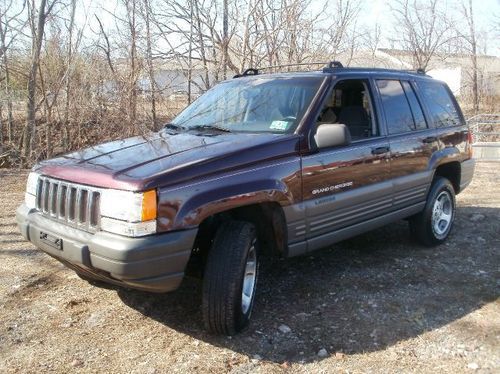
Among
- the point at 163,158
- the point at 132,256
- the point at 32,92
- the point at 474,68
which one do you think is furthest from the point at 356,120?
the point at 474,68

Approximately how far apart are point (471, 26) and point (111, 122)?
19.2 metres

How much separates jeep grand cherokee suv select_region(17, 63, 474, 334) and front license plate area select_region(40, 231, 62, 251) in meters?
0.02

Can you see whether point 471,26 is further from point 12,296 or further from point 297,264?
point 12,296

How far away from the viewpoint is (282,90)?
4.44 meters

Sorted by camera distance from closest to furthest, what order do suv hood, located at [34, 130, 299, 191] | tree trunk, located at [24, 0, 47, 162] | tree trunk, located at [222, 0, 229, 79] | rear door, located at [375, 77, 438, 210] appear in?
1. suv hood, located at [34, 130, 299, 191]
2. rear door, located at [375, 77, 438, 210]
3. tree trunk, located at [24, 0, 47, 162]
4. tree trunk, located at [222, 0, 229, 79]

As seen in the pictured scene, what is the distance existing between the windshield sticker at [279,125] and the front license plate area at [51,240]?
1792 mm

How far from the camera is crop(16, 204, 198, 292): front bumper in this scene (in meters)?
3.02

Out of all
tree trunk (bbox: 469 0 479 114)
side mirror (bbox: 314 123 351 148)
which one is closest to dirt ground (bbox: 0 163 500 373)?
side mirror (bbox: 314 123 351 148)

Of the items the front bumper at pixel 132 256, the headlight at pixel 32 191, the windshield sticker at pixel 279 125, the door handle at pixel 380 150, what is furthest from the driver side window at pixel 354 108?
the headlight at pixel 32 191

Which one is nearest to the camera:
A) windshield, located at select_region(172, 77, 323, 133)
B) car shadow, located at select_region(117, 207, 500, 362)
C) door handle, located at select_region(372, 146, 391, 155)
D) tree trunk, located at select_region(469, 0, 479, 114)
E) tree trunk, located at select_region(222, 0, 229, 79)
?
car shadow, located at select_region(117, 207, 500, 362)

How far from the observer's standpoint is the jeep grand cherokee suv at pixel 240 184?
10.2ft

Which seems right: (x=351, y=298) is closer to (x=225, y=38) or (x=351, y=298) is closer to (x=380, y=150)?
(x=380, y=150)

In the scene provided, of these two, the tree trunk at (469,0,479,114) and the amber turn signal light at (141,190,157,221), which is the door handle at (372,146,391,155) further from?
the tree trunk at (469,0,479,114)

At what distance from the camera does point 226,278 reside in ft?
11.0
